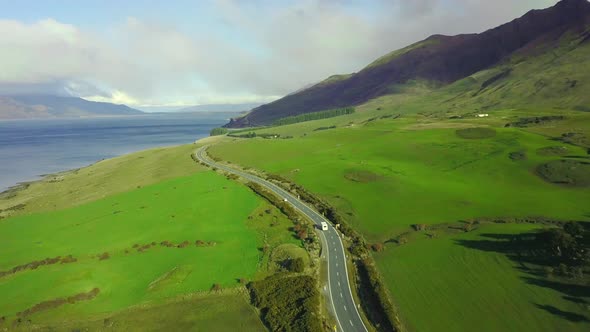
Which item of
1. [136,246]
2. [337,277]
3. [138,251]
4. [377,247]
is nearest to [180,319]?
[337,277]

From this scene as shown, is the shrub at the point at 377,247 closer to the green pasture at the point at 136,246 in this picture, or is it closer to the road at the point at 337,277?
the road at the point at 337,277

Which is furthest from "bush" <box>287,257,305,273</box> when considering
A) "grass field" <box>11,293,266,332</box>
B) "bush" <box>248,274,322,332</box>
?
"grass field" <box>11,293,266,332</box>

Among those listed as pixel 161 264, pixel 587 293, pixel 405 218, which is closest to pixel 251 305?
pixel 161 264

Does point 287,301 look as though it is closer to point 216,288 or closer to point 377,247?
point 216,288

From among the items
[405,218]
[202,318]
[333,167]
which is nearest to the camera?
[202,318]

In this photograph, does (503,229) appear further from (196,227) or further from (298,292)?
A: (196,227)
